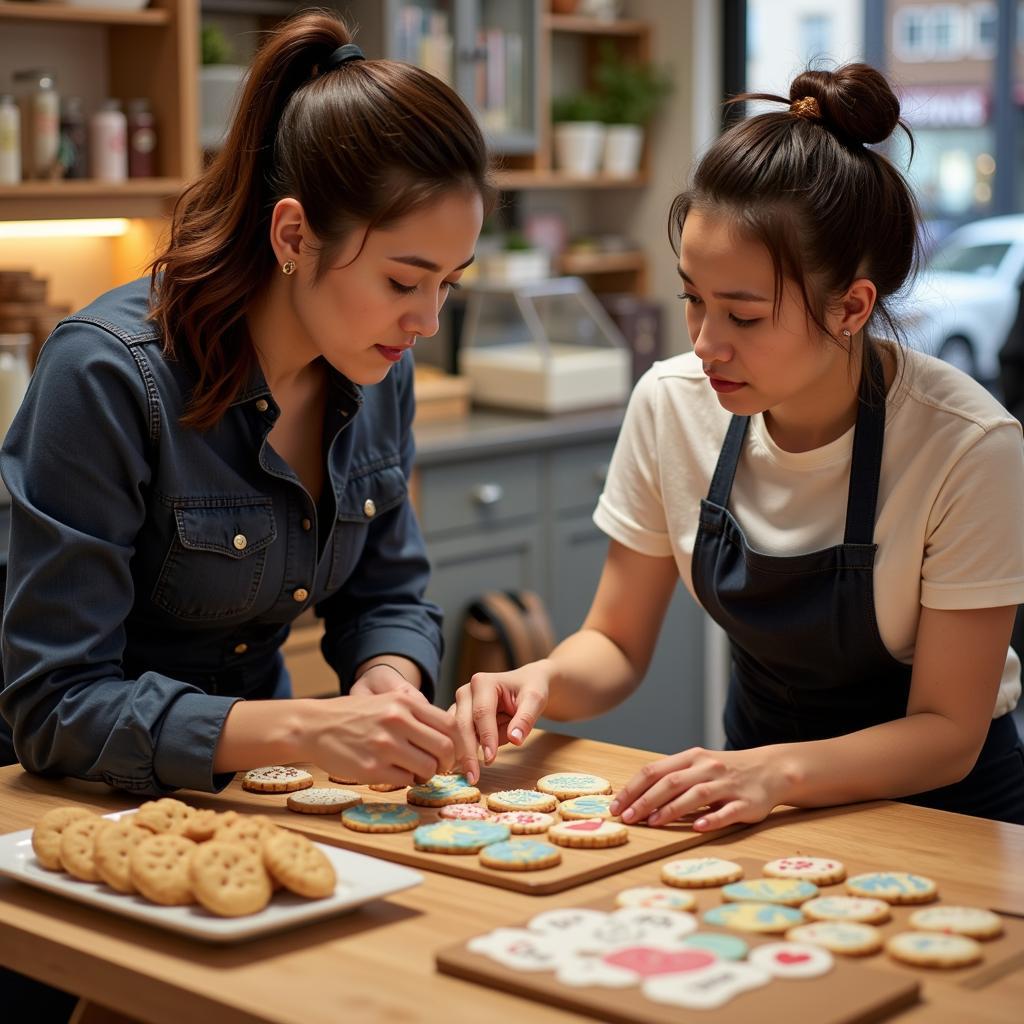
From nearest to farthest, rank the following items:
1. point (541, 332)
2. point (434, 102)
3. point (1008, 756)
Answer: point (434, 102), point (1008, 756), point (541, 332)

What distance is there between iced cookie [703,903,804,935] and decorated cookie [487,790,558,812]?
0.98ft

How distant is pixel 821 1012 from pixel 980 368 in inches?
141

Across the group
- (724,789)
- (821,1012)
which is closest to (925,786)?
(724,789)

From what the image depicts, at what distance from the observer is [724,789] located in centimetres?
143

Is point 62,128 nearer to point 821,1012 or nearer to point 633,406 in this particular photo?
point 633,406

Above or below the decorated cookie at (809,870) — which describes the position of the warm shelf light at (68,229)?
above

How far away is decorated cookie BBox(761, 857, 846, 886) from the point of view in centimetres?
126

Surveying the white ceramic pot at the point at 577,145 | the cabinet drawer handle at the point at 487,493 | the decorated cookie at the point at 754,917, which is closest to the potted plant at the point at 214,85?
A: the cabinet drawer handle at the point at 487,493

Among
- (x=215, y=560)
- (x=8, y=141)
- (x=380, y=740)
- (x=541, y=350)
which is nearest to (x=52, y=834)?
(x=380, y=740)

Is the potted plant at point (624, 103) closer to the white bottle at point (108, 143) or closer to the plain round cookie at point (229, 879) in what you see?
the white bottle at point (108, 143)

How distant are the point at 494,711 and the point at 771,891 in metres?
0.47

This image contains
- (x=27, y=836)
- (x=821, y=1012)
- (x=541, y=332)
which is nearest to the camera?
(x=821, y=1012)

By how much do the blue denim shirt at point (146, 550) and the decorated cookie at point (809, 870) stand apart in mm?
540

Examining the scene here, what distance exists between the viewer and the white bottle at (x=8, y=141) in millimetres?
3184
